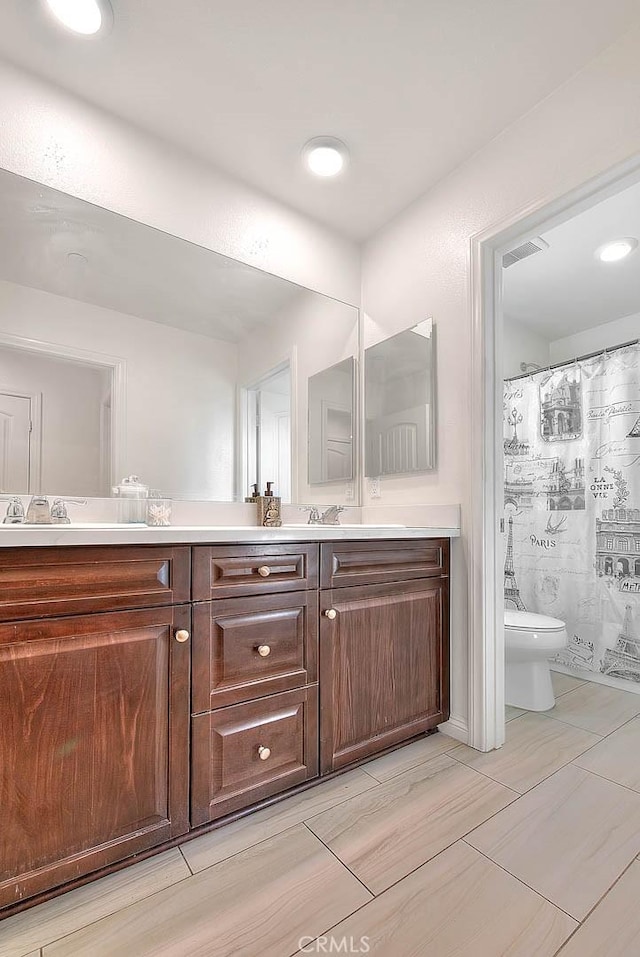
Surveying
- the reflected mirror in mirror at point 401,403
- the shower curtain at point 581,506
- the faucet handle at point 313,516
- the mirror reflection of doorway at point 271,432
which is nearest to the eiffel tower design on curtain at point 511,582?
the shower curtain at point 581,506

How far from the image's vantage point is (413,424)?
2166 mm

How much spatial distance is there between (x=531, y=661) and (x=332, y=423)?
1458 mm

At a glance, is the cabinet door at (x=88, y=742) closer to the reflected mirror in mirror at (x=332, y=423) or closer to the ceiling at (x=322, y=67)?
the reflected mirror in mirror at (x=332, y=423)

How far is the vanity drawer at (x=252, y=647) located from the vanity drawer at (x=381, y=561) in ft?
0.36

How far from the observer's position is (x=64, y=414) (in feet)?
5.31

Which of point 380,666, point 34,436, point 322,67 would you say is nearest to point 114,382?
point 34,436

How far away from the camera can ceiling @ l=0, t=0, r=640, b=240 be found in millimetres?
1408

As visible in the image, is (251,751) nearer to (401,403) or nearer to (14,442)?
(14,442)

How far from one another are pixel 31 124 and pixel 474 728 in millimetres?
2633

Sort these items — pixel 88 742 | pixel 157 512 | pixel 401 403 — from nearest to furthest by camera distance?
pixel 88 742 < pixel 157 512 < pixel 401 403

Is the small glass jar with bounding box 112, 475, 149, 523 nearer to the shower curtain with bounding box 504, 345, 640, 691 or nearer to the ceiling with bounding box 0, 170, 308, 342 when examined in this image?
the ceiling with bounding box 0, 170, 308, 342

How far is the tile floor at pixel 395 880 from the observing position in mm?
997

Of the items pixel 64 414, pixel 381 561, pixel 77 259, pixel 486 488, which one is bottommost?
pixel 381 561

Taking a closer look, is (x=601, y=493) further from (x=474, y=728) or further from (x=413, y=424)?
(x=474, y=728)
